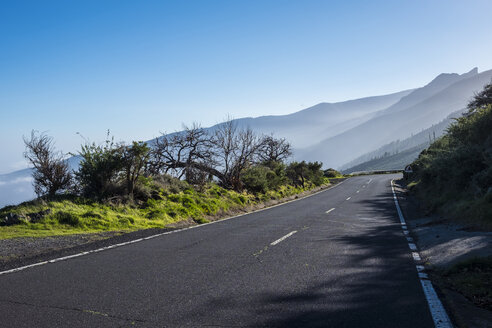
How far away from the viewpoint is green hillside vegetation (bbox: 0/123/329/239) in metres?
10.1

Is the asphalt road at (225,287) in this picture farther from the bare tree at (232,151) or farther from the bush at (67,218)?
the bare tree at (232,151)

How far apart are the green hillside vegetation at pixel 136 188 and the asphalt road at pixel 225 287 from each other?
3.36m

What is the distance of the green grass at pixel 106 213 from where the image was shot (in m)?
9.34

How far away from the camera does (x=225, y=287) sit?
4.82 meters

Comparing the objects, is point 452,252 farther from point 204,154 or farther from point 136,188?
point 204,154

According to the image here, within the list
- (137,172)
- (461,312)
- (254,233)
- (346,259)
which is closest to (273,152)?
(137,172)

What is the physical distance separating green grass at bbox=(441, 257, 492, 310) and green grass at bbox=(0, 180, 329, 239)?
328 inches

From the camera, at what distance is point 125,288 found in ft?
15.7

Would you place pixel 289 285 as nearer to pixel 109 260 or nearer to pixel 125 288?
pixel 125 288

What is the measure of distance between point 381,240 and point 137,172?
9.04 meters

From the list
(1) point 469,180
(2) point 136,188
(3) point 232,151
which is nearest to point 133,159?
(2) point 136,188

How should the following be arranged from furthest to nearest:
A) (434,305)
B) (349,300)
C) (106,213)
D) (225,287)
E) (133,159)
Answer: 1. (133,159)
2. (106,213)
3. (225,287)
4. (349,300)
5. (434,305)

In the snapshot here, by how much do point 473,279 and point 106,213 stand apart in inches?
387

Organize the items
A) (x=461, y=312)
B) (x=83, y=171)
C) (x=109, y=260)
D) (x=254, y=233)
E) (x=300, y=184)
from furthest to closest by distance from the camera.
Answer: (x=300, y=184) < (x=83, y=171) < (x=254, y=233) < (x=109, y=260) < (x=461, y=312)
